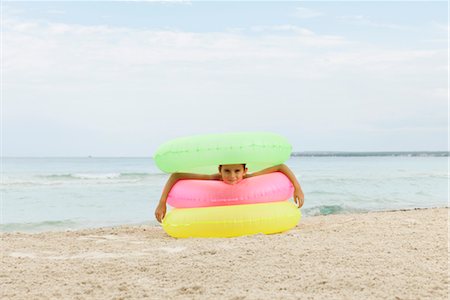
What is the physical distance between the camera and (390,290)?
3.23 m

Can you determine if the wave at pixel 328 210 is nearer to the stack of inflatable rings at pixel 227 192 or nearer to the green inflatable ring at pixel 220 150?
the stack of inflatable rings at pixel 227 192

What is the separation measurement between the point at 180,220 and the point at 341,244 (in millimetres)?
1626

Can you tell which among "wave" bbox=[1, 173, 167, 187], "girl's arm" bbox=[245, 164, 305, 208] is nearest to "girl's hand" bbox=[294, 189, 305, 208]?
"girl's arm" bbox=[245, 164, 305, 208]

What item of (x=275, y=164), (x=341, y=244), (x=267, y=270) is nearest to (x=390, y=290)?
(x=267, y=270)

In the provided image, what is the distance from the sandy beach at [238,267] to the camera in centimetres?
329

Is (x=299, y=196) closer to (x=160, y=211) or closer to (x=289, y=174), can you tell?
(x=289, y=174)

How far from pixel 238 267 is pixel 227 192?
1655 millimetres

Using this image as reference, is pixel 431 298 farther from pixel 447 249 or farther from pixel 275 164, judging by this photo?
pixel 275 164

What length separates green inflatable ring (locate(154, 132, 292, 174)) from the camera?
5.11m

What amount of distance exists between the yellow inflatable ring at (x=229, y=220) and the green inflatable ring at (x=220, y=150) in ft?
1.45

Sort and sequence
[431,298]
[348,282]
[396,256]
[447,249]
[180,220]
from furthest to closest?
1. [180,220]
2. [447,249]
3. [396,256]
4. [348,282]
5. [431,298]

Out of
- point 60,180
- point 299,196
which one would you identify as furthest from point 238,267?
point 60,180

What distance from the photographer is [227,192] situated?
5.37m

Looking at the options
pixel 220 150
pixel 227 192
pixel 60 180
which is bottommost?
pixel 60 180
